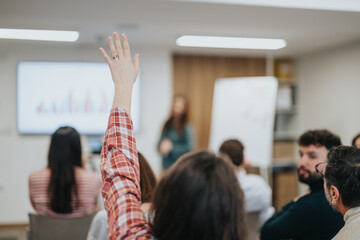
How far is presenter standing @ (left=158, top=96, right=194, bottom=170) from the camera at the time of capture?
15.2 feet

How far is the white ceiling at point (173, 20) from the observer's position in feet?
10.1

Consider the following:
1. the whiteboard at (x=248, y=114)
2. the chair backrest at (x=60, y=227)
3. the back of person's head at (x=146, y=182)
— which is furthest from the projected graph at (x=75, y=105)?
the back of person's head at (x=146, y=182)

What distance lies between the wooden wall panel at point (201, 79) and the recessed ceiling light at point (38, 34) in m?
1.69

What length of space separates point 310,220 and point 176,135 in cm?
302

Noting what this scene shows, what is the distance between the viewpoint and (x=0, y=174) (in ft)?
16.0

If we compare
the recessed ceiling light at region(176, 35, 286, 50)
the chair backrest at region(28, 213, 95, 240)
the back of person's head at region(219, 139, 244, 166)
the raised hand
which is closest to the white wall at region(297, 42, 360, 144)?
the recessed ceiling light at region(176, 35, 286, 50)

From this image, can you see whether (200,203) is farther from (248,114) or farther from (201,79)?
(201,79)

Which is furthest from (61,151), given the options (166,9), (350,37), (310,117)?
(310,117)

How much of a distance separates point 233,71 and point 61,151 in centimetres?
366

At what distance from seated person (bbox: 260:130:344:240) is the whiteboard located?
8.13 ft

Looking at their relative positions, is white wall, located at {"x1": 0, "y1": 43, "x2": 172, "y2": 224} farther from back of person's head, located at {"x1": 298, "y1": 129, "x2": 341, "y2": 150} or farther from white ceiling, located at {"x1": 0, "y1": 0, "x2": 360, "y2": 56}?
back of person's head, located at {"x1": 298, "y1": 129, "x2": 341, "y2": 150}

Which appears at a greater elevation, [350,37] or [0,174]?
[350,37]

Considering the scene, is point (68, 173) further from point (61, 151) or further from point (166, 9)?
point (166, 9)

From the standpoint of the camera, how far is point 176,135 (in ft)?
15.5
